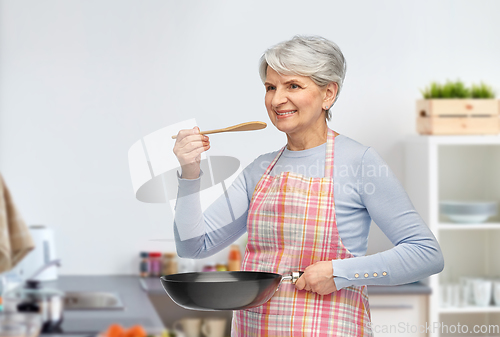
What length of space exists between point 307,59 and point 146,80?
55.6 inches

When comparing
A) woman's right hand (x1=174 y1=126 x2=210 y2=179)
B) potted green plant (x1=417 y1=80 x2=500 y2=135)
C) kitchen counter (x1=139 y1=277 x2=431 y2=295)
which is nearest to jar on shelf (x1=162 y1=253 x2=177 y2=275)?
kitchen counter (x1=139 y1=277 x2=431 y2=295)

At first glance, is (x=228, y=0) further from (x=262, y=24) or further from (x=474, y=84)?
(x=474, y=84)

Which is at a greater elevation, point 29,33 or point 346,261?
point 29,33

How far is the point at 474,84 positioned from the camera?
2.18 m

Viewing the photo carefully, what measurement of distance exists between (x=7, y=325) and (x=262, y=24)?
1589mm

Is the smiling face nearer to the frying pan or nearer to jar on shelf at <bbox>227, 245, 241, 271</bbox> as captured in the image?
the frying pan

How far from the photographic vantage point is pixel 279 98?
3.20ft

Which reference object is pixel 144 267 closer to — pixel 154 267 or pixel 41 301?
pixel 154 267

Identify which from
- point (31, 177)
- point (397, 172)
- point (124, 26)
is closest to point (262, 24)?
point (124, 26)

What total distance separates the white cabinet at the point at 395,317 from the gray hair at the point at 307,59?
122 centimetres

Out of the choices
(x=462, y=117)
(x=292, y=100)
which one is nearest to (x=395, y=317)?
(x=462, y=117)

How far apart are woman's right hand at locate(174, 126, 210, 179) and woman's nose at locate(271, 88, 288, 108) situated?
149mm

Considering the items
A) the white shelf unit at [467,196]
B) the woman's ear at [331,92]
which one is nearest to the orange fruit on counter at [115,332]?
the woman's ear at [331,92]

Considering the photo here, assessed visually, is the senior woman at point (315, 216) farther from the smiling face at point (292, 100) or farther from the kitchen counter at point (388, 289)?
the kitchen counter at point (388, 289)
